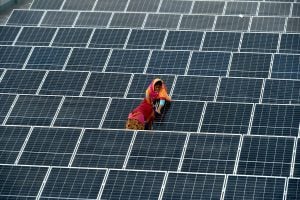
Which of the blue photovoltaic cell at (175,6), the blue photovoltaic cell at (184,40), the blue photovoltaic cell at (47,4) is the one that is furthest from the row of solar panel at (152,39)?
the blue photovoltaic cell at (175,6)

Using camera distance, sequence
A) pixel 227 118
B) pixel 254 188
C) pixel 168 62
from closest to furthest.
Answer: pixel 254 188 < pixel 227 118 < pixel 168 62

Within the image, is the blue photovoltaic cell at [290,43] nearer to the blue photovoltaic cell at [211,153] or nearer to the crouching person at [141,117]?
the crouching person at [141,117]

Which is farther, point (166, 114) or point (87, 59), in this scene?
point (87, 59)

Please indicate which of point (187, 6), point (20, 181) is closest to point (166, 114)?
point (20, 181)

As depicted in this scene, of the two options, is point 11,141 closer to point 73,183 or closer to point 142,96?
point 73,183

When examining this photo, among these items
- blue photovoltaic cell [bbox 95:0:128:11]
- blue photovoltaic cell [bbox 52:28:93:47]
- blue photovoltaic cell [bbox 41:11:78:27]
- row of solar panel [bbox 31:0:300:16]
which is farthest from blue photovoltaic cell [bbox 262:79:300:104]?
blue photovoltaic cell [bbox 95:0:128:11]

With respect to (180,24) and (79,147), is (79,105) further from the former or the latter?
(180,24)
